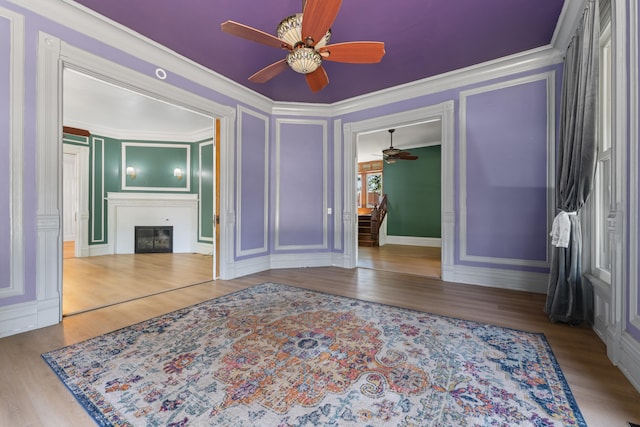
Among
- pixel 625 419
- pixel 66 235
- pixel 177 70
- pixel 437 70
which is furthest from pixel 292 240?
pixel 66 235

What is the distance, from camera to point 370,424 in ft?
4.67

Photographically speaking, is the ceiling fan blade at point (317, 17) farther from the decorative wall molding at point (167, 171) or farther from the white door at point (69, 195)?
the white door at point (69, 195)

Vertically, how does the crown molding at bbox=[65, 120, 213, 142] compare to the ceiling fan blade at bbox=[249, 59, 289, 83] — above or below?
above

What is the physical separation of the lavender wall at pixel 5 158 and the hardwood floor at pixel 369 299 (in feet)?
2.10

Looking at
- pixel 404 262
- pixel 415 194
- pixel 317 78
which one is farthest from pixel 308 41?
pixel 415 194

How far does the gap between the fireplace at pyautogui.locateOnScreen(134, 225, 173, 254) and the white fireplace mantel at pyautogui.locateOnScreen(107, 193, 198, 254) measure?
0.09 meters

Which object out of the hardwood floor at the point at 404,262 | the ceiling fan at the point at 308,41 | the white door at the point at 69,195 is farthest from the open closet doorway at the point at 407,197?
the white door at the point at 69,195

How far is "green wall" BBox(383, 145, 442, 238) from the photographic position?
28.1ft

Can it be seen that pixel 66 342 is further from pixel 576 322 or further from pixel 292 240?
pixel 576 322

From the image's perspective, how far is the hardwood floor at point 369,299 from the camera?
1.54 metres

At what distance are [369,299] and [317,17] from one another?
9.37 feet

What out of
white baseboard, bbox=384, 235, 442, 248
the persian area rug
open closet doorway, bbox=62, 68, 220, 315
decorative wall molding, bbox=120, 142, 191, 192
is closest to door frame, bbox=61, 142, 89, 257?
open closet doorway, bbox=62, 68, 220, 315

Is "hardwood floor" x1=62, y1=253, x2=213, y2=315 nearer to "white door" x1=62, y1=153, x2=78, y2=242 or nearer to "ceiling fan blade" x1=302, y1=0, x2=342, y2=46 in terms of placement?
"white door" x1=62, y1=153, x2=78, y2=242

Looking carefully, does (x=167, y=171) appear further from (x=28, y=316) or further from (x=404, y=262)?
(x=404, y=262)
